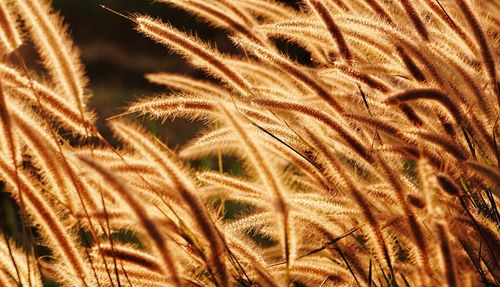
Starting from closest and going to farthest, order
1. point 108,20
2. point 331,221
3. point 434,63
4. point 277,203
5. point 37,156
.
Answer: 1. point 277,203
2. point 37,156
3. point 434,63
4. point 331,221
5. point 108,20

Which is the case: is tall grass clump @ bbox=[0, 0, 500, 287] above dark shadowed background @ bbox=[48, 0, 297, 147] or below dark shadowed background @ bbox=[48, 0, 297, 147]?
below

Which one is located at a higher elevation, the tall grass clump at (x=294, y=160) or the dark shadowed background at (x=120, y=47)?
the dark shadowed background at (x=120, y=47)

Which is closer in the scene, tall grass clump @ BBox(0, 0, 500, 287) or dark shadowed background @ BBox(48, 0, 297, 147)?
tall grass clump @ BBox(0, 0, 500, 287)

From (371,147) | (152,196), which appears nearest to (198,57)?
(152,196)

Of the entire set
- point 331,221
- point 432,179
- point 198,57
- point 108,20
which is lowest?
point 331,221

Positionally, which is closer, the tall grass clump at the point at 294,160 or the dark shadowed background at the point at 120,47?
the tall grass clump at the point at 294,160

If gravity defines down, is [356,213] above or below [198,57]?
Answer: below

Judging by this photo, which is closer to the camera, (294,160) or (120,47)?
(294,160)

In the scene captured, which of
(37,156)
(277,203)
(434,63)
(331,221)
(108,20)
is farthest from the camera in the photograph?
(108,20)

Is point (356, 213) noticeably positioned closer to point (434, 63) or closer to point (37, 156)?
point (434, 63)

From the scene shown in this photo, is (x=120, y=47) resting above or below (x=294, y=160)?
above

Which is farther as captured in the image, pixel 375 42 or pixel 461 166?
pixel 375 42
